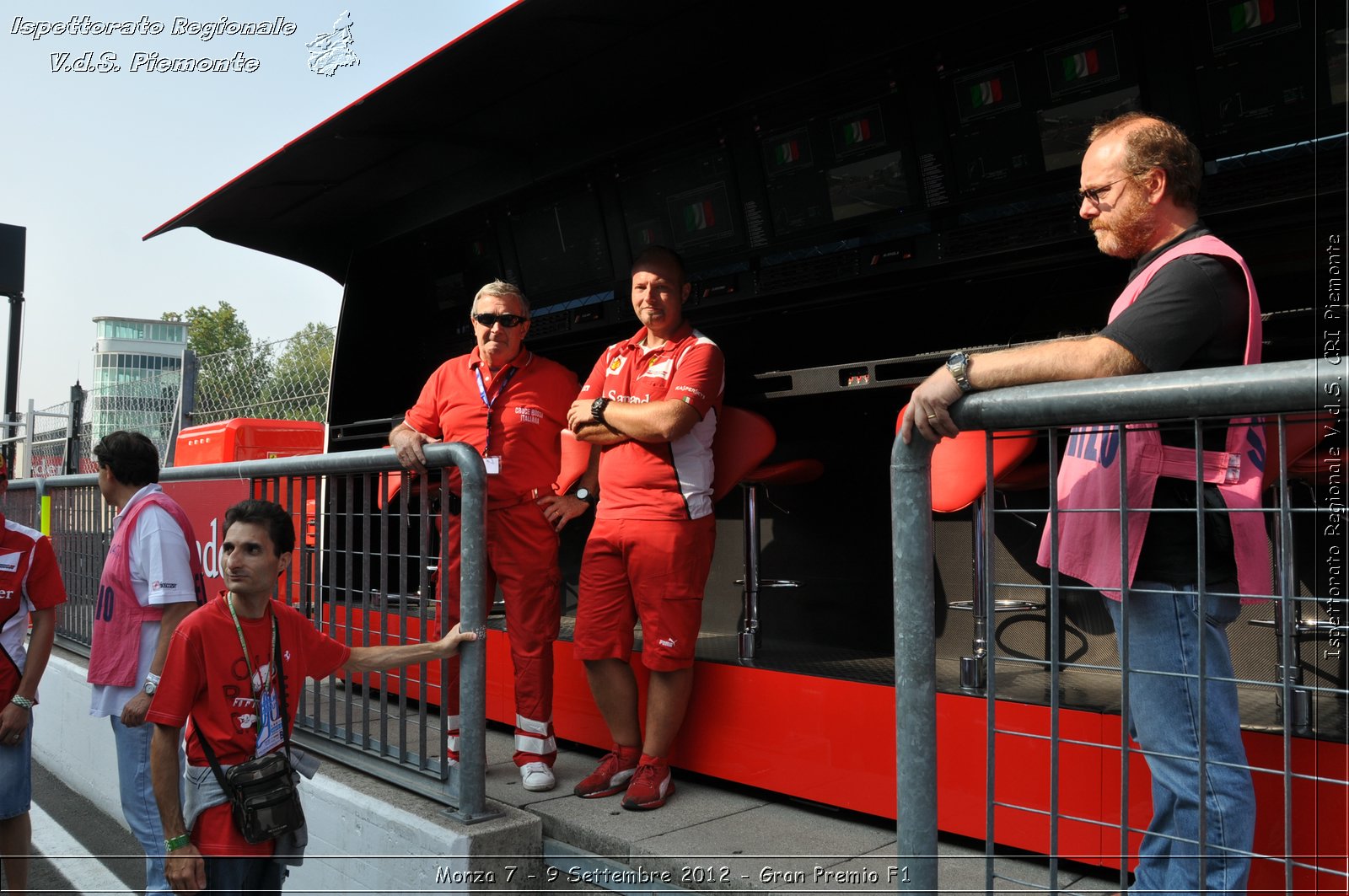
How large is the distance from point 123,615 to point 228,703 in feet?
4.57

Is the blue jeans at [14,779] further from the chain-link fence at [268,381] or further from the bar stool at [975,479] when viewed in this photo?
the bar stool at [975,479]

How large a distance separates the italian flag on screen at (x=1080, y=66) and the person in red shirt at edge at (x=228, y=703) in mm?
2875

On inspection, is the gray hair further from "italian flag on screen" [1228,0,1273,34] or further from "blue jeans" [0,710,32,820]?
"italian flag on screen" [1228,0,1273,34]

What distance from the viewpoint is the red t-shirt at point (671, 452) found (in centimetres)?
338

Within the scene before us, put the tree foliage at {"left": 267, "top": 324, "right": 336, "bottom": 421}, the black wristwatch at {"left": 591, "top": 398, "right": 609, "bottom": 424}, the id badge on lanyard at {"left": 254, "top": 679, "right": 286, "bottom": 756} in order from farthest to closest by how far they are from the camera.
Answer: the tree foliage at {"left": 267, "top": 324, "right": 336, "bottom": 421}, the black wristwatch at {"left": 591, "top": 398, "right": 609, "bottom": 424}, the id badge on lanyard at {"left": 254, "top": 679, "right": 286, "bottom": 756}

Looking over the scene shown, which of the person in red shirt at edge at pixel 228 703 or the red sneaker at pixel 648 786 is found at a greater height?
the person in red shirt at edge at pixel 228 703

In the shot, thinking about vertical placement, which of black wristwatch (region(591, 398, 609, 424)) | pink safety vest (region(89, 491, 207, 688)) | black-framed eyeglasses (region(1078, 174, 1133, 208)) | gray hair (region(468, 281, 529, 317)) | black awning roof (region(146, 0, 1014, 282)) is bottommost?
pink safety vest (region(89, 491, 207, 688))

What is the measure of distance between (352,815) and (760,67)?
3.22m

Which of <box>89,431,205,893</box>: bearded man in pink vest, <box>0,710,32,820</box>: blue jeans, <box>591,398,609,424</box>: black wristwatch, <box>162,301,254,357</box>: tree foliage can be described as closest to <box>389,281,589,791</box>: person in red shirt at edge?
<box>591,398,609,424</box>: black wristwatch

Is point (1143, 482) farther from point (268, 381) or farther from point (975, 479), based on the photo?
point (268, 381)

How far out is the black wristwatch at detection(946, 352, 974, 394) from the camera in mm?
1859

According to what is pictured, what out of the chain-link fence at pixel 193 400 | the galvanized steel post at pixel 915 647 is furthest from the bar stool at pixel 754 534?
the chain-link fence at pixel 193 400

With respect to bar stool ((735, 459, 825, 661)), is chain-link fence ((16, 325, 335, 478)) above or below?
above

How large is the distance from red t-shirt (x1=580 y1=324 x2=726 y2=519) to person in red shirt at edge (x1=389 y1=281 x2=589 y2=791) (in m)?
0.34
